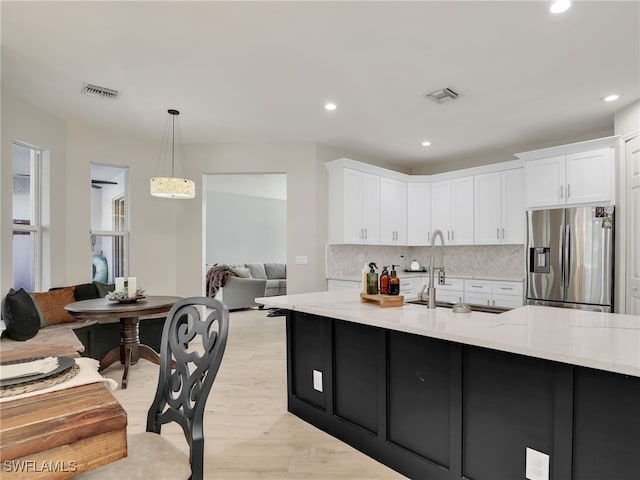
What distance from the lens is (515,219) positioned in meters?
4.96

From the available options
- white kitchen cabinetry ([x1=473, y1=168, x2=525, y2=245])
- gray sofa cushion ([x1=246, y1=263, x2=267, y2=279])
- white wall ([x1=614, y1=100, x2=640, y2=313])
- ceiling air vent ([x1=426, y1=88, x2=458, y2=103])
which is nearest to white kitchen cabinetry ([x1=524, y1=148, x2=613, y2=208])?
white wall ([x1=614, y1=100, x2=640, y2=313])

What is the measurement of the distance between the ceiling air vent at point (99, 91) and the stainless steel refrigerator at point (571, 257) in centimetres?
492

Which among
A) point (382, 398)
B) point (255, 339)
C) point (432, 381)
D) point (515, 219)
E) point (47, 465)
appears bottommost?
point (255, 339)

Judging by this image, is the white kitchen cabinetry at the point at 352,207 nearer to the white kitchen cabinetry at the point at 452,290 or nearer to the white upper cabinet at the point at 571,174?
the white kitchen cabinetry at the point at 452,290

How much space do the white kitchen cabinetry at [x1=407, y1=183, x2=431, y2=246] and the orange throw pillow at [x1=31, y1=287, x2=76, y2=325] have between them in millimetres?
4741

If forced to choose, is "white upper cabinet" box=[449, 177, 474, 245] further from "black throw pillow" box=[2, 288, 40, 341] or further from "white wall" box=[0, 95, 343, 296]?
"black throw pillow" box=[2, 288, 40, 341]

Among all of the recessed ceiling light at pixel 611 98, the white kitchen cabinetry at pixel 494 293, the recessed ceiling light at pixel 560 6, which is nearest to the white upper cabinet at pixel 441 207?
the white kitchen cabinetry at pixel 494 293

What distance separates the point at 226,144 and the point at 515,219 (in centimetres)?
422

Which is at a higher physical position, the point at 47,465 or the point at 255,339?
the point at 47,465

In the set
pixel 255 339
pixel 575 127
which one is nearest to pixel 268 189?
pixel 255 339

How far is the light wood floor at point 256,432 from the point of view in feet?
6.64

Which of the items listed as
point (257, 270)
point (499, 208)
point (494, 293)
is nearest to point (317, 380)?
point (494, 293)

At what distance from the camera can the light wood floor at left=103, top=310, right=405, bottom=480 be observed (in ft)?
6.64

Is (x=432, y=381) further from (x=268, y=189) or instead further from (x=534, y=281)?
(x=268, y=189)
